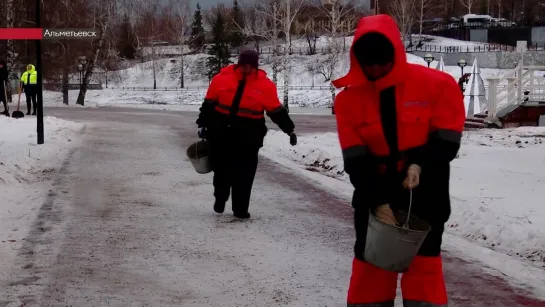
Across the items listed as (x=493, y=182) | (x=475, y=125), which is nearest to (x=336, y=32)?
(x=475, y=125)

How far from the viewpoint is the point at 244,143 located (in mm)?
6852

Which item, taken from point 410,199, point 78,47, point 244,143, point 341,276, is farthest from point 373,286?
point 78,47

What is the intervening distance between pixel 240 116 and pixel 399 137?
366cm

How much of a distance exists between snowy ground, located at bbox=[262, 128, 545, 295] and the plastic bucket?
88.3 inches

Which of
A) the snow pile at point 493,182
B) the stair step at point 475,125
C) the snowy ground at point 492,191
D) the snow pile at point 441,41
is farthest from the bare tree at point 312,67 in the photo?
the snowy ground at point 492,191

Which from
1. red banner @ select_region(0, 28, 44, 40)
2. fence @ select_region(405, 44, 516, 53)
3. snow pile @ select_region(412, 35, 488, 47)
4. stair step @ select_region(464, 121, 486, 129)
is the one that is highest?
snow pile @ select_region(412, 35, 488, 47)

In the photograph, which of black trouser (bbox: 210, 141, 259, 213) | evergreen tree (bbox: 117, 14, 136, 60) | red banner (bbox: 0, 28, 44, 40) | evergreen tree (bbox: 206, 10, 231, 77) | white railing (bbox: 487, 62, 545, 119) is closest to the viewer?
black trouser (bbox: 210, 141, 259, 213)

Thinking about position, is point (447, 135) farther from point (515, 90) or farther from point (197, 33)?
point (197, 33)

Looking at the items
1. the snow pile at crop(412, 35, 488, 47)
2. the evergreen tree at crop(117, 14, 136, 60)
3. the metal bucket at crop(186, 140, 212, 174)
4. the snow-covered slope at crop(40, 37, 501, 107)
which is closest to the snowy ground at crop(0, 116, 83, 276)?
the metal bucket at crop(186, 140, 212, 174)

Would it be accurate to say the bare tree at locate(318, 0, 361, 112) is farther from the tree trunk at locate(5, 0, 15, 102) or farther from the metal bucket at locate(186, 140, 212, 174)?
the tree trunk at locate(5, 0, 15, 102)

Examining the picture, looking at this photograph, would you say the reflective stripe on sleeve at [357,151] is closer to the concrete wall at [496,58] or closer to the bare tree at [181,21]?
the concrete wall at [496,58]

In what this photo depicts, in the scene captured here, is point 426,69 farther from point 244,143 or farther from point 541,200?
point 541,200

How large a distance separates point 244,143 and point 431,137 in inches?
148

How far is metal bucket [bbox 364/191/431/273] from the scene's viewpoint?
305 centimetres
